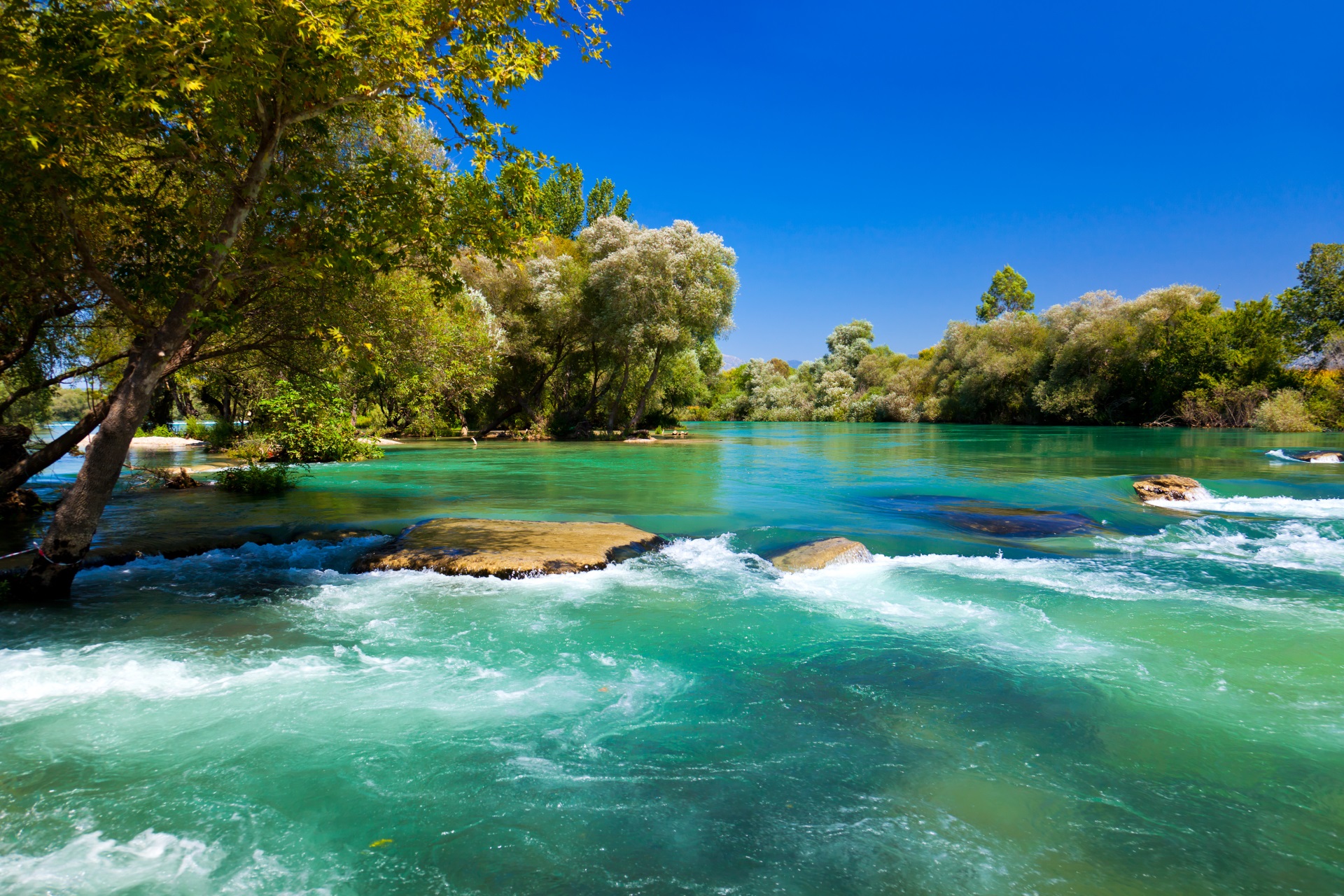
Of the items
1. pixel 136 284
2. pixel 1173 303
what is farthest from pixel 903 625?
pixel 1173 303

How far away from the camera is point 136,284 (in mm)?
8547

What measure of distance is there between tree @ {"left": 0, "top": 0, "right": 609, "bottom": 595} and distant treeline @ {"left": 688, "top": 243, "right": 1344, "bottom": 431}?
170 feet

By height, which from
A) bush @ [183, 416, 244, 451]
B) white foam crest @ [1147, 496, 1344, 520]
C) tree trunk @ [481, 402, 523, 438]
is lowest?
white foam crest @ [1147, 496, 1344, 520]

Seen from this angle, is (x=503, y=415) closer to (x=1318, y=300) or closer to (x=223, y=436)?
(x=223, y=436)

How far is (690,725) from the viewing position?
514 centimetres

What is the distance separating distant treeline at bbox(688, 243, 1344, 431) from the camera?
151 feet

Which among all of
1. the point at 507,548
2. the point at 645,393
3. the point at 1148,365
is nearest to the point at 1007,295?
the point at 1148,365

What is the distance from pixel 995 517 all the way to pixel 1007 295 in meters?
108

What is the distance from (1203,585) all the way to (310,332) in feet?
41.1

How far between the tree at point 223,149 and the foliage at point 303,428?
11.0m

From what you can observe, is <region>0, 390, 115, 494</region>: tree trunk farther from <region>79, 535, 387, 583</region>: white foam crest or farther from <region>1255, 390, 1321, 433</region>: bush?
<region>1255, 390, 1321, 433</region>: bush

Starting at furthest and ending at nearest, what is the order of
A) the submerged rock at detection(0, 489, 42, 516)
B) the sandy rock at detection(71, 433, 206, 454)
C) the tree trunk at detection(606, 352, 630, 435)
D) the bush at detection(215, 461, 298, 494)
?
the tree trunk at detection(606, 352, 630, 435), the sandy rock at detection(71, 433, 206, 454), the bush at detection(215, 461, 298, 494), the submerged rock at detection(0, 489, 42, 516)

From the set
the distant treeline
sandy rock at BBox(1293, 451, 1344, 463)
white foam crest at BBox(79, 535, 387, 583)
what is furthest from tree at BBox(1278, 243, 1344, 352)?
white foam crest at BBox(79, 535, 387, 583)

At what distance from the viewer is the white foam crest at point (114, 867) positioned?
11.1ft
